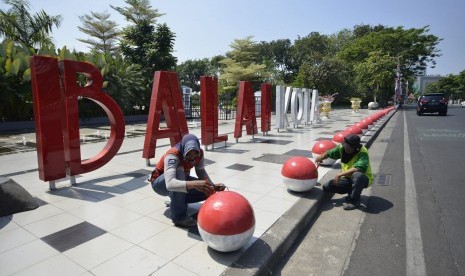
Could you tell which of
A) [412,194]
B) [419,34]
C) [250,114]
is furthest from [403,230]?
[419,34]

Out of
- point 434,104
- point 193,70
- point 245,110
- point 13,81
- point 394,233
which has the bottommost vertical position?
point 394,233

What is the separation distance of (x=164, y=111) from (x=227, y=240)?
194 inches

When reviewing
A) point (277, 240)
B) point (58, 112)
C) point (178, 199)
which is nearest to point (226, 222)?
point (277, 240)

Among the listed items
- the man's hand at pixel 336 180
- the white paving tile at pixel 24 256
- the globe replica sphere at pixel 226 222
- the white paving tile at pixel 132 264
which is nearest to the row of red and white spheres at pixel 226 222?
the globe replica sphere at pixel 226 222

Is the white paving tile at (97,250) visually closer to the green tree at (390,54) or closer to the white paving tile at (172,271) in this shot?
the white paving tile at (172,271)

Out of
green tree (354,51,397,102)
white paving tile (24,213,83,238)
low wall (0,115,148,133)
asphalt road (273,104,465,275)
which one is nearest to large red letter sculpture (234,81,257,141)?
asphalt road (273,104,465,275)

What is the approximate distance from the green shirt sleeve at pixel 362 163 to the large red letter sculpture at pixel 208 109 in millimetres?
5148

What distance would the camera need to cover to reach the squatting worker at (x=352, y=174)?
181 inches

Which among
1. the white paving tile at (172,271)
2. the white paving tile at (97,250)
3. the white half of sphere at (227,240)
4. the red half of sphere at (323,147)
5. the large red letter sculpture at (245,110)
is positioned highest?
the large red letter sculpture at (245,110)

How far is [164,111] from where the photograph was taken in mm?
7367

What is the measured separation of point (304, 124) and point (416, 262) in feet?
49.3

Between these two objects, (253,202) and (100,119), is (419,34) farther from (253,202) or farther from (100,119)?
(253,202)

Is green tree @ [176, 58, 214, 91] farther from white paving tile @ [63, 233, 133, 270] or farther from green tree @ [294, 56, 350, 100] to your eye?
white paving tile @ [63, 233, 133, 270]

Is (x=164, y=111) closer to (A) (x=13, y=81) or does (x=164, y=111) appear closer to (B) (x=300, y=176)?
(B) (x=300, y=176)
